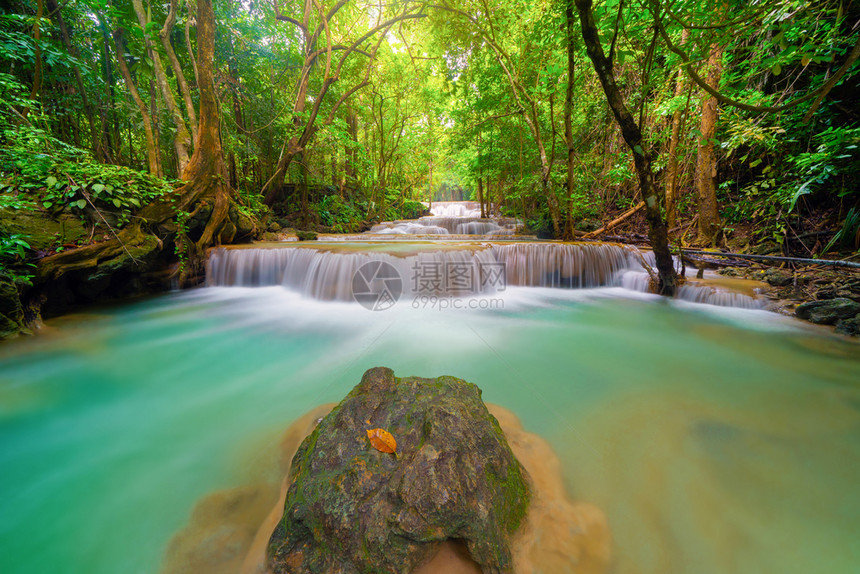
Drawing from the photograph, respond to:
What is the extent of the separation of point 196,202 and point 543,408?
7304mm

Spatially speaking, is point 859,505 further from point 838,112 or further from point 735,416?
point 838,112

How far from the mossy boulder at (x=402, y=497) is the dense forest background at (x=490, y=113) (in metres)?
3.96

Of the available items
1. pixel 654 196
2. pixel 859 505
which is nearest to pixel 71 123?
pixel 654 196

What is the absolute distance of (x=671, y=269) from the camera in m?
4.70

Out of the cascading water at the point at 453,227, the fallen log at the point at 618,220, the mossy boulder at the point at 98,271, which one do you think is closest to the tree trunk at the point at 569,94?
the fallen log at the point at 618,220

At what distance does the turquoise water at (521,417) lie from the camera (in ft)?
4.07

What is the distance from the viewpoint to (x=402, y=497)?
1.00 m

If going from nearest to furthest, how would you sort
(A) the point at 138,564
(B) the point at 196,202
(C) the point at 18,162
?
(A) the point at 138,564 < (C) the point at 18,162 < (B) the point at 196,202

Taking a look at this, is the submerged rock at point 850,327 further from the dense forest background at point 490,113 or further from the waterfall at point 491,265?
the waterfall at point 491,265

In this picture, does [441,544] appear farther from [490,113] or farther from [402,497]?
[490,113]

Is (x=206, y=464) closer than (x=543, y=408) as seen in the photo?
Yes

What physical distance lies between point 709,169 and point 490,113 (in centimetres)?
736

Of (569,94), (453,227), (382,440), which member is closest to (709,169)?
(569,94)

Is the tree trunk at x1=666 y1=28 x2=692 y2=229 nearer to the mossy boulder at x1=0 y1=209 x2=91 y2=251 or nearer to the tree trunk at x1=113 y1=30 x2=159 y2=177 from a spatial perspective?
the mossy boulder at x1=0 y1=209 x2=91 y2=251
